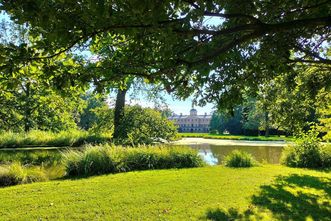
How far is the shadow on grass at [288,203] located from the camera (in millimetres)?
5161

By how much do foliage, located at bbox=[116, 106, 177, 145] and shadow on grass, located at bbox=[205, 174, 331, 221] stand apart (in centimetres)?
762

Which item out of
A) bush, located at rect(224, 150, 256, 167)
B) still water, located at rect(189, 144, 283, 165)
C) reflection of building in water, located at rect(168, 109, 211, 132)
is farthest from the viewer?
reflection of building in water, located at rect(168, 109, 211, 132)

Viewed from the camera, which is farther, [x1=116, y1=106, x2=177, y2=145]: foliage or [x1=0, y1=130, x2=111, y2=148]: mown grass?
[x1=116, y1=106, x2=177, y2=145]: foliage

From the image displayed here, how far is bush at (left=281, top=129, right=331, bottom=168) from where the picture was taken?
37.0ft

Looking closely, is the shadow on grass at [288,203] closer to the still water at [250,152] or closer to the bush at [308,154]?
the bush at [308,154]

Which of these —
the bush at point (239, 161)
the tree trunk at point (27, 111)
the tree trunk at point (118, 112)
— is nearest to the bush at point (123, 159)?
the bush at point (239, 161)

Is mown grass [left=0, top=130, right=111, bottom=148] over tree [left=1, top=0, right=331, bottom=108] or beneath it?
beneath

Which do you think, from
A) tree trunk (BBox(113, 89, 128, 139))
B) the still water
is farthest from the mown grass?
the still water

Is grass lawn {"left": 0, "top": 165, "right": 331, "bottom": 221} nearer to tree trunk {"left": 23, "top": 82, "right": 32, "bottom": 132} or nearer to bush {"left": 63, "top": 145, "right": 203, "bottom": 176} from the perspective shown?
bush {"left": 63, "top": 145, "right": 203, "bottom": 176}

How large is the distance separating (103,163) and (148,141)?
16.8ft

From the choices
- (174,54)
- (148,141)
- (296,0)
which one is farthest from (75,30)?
(148,141)

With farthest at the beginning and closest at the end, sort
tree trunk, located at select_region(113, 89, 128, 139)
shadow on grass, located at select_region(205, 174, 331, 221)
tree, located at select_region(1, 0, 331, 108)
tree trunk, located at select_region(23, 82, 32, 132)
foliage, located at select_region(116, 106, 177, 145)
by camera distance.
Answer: tree trunk, located at select_region(113, 89, 128, 139) < foliage, located at select_region(116, 106, 177, 145) < tree trunk, located at select_region(23, 82, 32, 132) < shadow on grass, located at select_region(205, 174, 331, 221) < tree, located at select_region(1, 0, 331, 108)

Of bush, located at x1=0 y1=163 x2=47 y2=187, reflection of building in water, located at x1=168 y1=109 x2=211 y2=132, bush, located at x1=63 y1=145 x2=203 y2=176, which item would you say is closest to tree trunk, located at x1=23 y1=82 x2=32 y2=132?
bush, located at x1=63 y1=145 x2=203 y2=176

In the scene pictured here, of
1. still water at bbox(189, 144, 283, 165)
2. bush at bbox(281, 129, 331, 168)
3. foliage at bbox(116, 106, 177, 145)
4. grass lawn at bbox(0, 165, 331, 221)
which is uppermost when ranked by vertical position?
foliage at bbox(116, 106, 177, 145)
